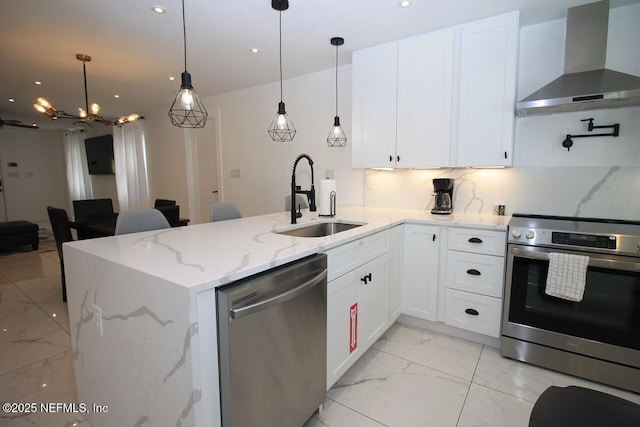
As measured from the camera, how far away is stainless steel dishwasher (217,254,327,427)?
1084mm

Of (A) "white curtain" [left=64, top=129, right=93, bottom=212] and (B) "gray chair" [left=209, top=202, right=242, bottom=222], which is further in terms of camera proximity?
(A) "white curtain" [left=64, top=129, right=93, bottom=212]

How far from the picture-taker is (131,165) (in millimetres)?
6312

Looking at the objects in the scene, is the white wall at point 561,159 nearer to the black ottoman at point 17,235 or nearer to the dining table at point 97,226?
the dining table at point 97,226

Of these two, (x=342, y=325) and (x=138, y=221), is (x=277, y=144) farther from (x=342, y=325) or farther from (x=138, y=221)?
(x=342, y=325)

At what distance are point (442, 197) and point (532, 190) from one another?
2.29 ft

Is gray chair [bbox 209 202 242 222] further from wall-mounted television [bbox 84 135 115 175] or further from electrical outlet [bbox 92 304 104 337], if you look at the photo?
wall-mounted television [bbox 84 135 115 175]

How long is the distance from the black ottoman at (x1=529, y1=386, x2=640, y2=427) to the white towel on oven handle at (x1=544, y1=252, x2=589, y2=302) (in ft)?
3.49

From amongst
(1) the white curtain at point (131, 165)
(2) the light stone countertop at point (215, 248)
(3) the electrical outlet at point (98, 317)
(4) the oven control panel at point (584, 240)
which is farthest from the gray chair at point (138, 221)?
(1) the white curtain at point (131, 165)

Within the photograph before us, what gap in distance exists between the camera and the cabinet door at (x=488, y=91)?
2.30 meters

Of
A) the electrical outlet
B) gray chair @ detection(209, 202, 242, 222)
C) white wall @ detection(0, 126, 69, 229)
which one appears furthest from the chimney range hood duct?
white wall @ detection(0, 126, 69, 229)

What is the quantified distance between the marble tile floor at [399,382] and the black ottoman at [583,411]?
31.3 inches

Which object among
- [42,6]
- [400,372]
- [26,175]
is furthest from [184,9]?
[26,175]

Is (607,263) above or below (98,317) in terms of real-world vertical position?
above

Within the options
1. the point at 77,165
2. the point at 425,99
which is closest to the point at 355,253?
the point at 425,99
